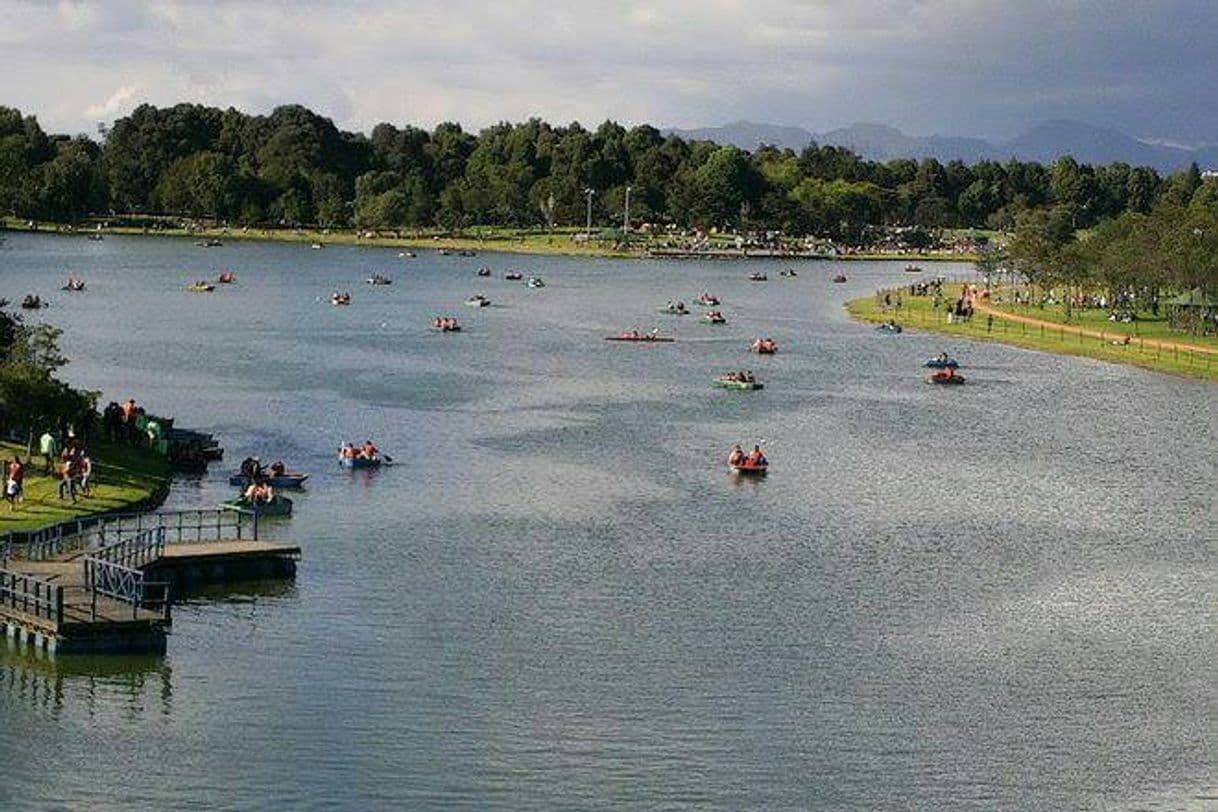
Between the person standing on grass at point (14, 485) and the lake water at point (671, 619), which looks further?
the person standing on grass at point (14, 485)

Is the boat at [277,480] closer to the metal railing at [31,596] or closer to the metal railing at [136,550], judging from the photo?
the metal railing at [136,550]

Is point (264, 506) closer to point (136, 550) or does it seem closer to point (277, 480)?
point (277, 480)

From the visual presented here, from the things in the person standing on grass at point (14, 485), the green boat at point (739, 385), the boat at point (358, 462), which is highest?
the green boat at point (739, 385)

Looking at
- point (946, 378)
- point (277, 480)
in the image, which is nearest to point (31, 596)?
point (277, 480)

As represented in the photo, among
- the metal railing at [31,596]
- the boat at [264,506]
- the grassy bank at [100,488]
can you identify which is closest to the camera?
the metal railing at [31,596]

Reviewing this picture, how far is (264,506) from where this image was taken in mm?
63781

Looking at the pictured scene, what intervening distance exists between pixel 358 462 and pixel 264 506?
11.5m

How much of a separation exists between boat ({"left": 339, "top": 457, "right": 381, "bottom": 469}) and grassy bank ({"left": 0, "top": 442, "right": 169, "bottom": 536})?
23.9 ft

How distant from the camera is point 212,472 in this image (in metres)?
72.6

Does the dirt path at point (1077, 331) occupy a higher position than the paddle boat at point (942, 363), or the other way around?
the dirt path at point (1077, 331)

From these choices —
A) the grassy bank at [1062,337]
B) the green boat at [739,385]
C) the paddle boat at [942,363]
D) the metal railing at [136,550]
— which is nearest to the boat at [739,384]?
the green boat at [739,385]

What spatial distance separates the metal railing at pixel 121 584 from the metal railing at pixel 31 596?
1113 millimetres

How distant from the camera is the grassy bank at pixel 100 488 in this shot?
5741 centimetres

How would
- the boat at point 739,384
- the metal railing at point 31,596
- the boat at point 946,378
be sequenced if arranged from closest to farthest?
the metal railing at point 31,596 → the boat at point 739,384 → the boat at point 946,378
